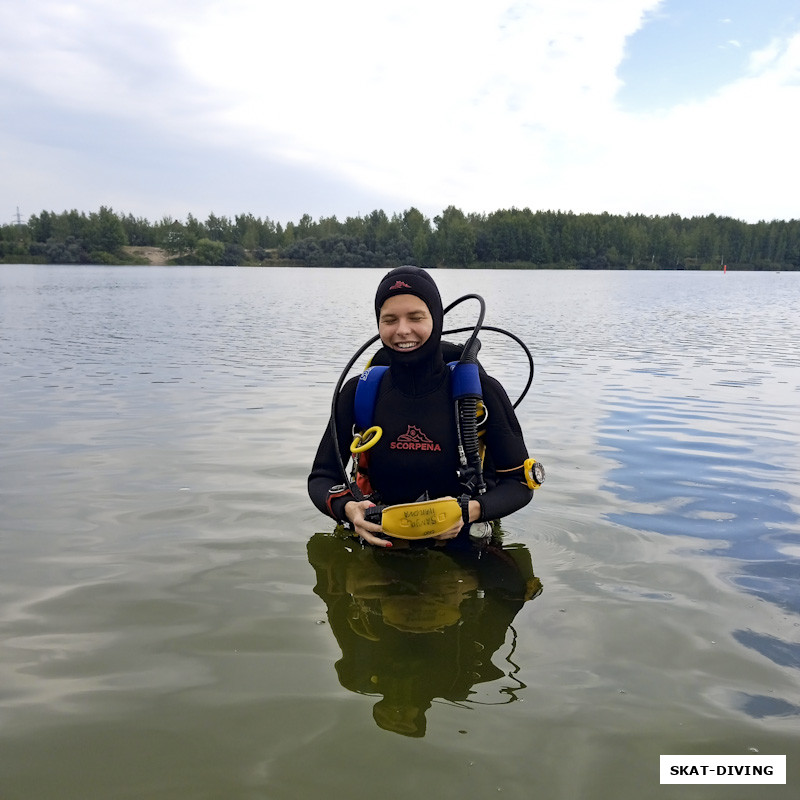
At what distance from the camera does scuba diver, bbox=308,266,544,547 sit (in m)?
4.19

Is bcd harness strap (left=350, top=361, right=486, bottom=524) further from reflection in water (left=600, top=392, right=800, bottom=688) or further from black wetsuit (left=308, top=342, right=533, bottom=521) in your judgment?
reflection in water (left=600, top=392, right=800, bottom=688)

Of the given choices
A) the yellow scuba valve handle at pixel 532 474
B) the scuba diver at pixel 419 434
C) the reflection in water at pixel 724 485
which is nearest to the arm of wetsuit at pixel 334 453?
the scuba diver at pixel 419 434

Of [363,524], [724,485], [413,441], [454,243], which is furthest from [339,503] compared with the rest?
[454,243]

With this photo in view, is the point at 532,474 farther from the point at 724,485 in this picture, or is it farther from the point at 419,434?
the point at 724,485

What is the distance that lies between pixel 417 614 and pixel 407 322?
1.75 meters

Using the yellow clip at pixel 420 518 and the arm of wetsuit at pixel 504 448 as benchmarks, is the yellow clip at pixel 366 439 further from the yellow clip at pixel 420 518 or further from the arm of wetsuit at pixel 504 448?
the arm of wetsuit at pixel 504 448

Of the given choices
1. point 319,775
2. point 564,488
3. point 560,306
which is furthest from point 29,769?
point 560,306

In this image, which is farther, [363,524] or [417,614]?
[363,524]

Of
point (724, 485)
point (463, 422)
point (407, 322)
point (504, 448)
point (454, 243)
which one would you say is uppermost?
point (454, 243)

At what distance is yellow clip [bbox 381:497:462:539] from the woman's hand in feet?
0.30

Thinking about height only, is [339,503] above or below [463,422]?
below

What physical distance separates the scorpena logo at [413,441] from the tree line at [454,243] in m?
132

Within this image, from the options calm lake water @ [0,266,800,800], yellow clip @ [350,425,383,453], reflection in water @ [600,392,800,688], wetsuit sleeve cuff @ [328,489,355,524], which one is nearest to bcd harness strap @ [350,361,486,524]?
yellow clip @ [350,425,383,453]

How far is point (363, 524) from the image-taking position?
4.07 meters
